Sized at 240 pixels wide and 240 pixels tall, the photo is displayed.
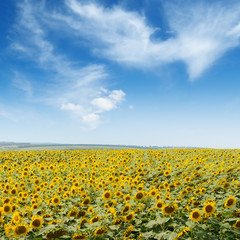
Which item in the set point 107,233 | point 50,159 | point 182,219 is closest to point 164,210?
point 182,219

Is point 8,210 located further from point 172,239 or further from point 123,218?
point 172,239

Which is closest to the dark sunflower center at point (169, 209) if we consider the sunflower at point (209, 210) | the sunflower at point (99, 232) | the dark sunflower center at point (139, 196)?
the sunflower at point (209, 210)

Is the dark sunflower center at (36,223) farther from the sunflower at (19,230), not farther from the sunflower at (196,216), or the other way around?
the sunflower at (196,216)

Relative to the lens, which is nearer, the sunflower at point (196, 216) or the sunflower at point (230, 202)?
the sunflower at point (196, 216)

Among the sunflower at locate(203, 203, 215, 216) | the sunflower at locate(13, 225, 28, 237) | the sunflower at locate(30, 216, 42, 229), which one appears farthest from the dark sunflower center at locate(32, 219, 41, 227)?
the sunflower at locate(203, 203, 215, 216)

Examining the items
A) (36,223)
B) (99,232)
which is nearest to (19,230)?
(36,223)

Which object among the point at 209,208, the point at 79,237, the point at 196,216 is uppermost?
the point at 209,208

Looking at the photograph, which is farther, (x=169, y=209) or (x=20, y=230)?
(x=169, y=209)

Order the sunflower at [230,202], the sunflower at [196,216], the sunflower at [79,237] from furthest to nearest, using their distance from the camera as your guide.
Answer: the sunflower at [230,202]
the sunflower at [196,216]
the sunflower at [79,237]

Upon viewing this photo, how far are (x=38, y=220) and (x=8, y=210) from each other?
5.92ft

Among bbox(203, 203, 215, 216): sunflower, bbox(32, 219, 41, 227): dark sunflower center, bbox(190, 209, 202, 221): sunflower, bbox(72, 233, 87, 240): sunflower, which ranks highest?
bbox(203, 203, 215, 216): sunflower

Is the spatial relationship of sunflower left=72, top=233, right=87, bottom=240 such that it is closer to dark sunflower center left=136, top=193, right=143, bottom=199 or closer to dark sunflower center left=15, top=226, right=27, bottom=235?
dark sunflower center left=15, top=226, right=27, bottom=235

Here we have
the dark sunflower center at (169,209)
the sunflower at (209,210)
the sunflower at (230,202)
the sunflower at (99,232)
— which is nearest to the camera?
the sunflower at (99,232)

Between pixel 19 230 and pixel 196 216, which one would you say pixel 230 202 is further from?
pixel 19 230
